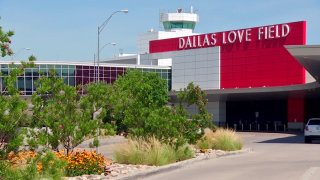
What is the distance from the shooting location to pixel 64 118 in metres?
17.0

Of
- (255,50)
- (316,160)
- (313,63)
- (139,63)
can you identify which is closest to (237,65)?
(255,50)

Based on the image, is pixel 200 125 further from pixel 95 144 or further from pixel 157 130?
pixel 95 144

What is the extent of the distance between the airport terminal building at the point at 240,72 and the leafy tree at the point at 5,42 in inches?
1719

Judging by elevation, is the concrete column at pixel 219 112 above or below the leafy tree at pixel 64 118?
below

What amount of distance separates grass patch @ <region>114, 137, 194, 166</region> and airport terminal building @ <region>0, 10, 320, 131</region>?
32.7 metres

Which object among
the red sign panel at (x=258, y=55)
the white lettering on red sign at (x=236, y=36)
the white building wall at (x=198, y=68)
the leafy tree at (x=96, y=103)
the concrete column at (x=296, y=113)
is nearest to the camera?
the leafy tree at (x=96, y=103)

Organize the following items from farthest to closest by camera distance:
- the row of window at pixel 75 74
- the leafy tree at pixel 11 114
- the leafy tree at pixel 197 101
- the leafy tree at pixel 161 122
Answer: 1. the row of window at pixel 75 74
2. the leafy tree at pixel 197 101
3. the leafy tree at pixel 161 122
4. the leafy tree at pixel 11 114

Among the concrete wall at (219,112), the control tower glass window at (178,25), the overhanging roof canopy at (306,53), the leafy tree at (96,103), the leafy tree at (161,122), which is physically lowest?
the concrete wall at (219,112)

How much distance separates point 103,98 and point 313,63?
89.1 ft

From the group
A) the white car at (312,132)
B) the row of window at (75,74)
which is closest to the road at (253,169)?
the white car at (312,132)

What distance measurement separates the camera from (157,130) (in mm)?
22312

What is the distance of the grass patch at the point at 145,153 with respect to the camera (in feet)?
65.5

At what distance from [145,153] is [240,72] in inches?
1958

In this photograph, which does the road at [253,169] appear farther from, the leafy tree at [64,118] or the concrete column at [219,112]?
the concrete column at [219,112]
